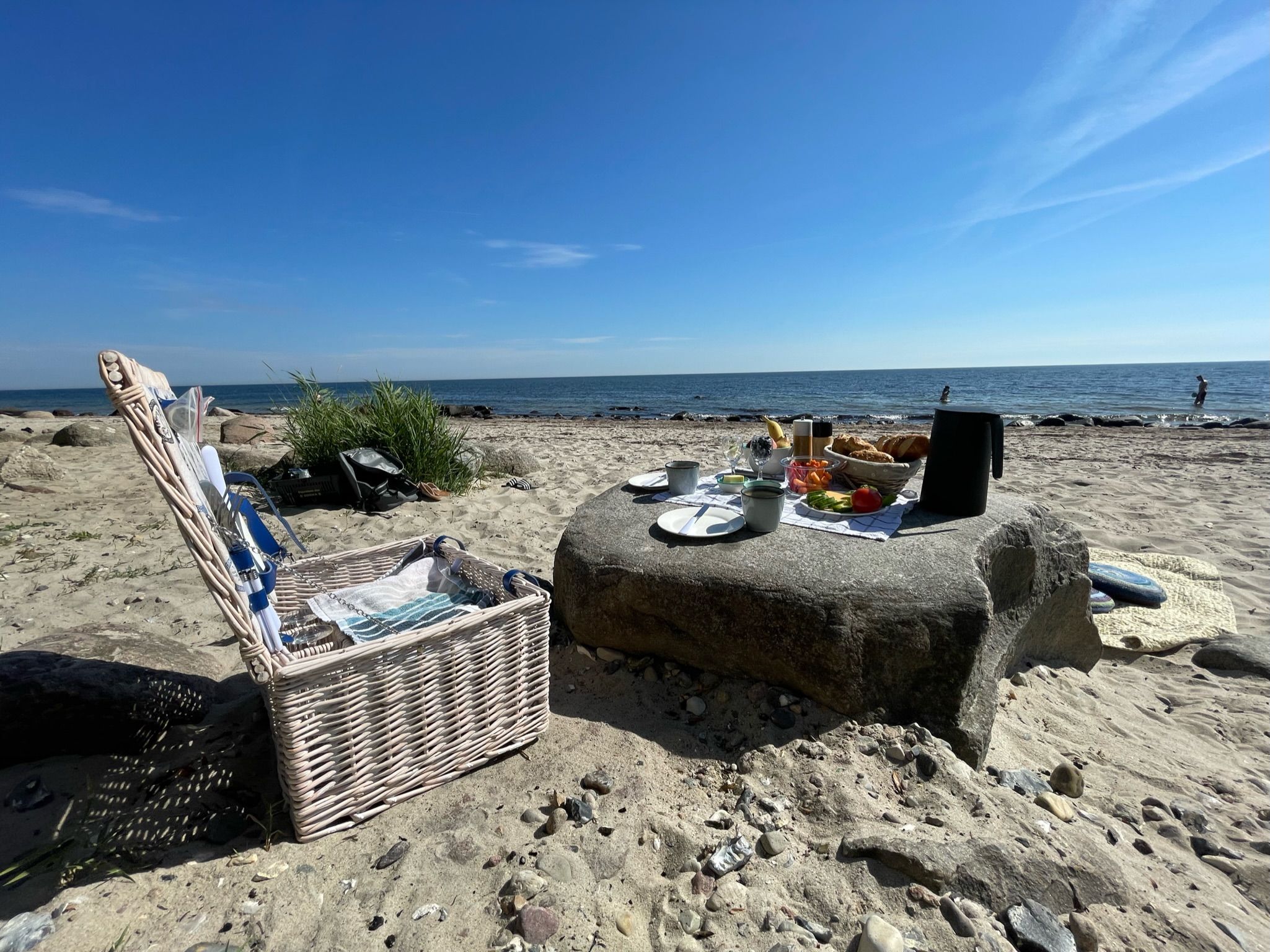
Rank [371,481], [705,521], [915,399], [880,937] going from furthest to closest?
[915,399] → [371,481] → [705,521] → [880,937]

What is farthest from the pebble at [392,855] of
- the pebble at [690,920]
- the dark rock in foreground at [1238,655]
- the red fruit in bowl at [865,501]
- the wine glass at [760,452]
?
the dark rock in foreground at [1238,655]

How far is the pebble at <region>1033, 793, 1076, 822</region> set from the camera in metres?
1.61

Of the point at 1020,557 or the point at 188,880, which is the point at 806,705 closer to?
the point at 1020,557

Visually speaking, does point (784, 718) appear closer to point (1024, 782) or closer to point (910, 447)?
point (1024, 782)

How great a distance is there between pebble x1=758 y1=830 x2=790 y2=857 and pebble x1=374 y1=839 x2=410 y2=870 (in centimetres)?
97

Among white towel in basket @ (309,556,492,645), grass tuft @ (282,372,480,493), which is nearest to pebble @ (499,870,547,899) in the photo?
white towel in basket @ (309,556,492,645)

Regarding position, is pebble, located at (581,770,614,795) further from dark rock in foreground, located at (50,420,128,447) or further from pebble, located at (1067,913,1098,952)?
dark rock in foreground, located at (50,420,128,447)

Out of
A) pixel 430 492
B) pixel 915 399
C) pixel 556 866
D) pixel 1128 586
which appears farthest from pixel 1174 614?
pixel 915 399

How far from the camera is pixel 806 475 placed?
8.87 feet

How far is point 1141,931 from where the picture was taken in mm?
1276

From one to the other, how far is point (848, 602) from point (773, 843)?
0.74 meters

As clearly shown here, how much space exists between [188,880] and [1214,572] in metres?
5.32

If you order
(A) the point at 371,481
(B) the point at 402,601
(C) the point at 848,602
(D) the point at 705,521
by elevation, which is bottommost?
(A) the point at 371,481

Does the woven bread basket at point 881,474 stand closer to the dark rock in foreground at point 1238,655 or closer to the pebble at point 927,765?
the pebble at point 927,765
